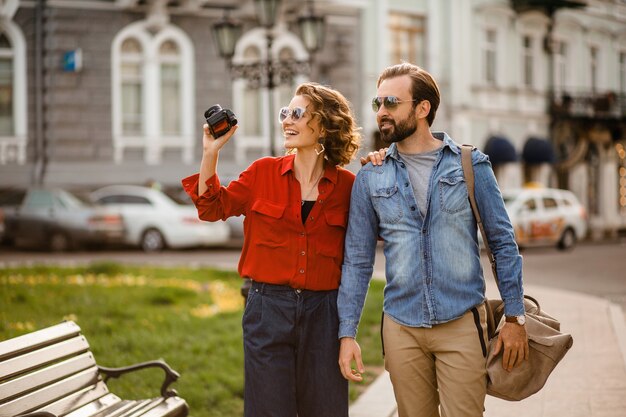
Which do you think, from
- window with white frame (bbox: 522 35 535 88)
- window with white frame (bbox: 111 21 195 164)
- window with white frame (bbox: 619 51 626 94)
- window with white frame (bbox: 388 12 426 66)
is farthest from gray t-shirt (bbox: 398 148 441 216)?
window with white frame (bbox: 619 51 626 94)

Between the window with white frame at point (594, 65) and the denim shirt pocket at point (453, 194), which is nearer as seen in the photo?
the denim shirt pocket at point (453, 194)

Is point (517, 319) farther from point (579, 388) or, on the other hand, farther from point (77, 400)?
point (579, 388)

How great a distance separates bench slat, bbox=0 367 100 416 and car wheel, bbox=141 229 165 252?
55.1 ft

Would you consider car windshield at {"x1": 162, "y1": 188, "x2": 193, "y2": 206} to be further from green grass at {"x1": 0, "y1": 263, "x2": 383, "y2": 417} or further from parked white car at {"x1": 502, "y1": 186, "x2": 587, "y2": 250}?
parked white car at {"x1": 502, "y1": 186, "x2": 587, "y2": 250}

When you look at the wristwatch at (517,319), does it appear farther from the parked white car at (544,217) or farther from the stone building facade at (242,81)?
the parked white car at (544,217)

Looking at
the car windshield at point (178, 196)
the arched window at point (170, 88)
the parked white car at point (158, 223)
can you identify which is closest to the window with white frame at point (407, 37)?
the arched window at point (170, 88)

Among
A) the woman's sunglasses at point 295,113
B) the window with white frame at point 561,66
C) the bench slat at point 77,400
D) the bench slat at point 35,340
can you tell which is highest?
the window with white frame at point 561,66

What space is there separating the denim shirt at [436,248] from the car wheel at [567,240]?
2150cm

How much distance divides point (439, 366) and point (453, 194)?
2.41ft

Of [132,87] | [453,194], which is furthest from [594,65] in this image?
[453,194]

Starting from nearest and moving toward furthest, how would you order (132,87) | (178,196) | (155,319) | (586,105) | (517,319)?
(517,319), (155,319), (178,196), (132,87), (586,105)

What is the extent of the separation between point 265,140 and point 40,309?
16783 millimetres

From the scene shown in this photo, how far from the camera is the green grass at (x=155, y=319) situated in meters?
7.35

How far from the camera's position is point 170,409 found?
17.4 ft
